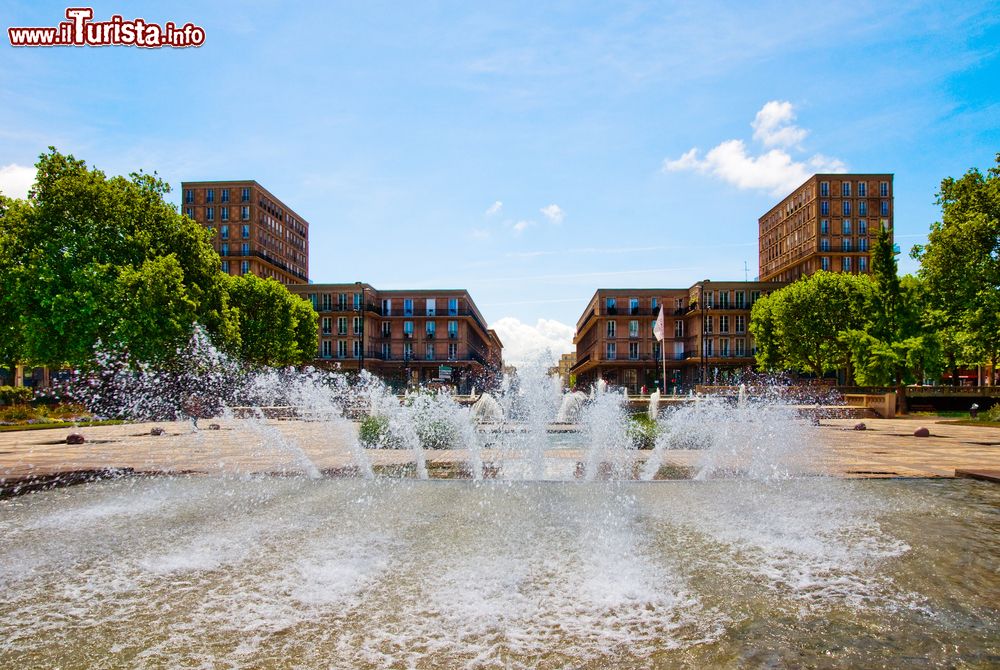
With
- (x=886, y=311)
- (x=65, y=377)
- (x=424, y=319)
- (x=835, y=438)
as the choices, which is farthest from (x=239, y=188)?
(x=835, y=438)

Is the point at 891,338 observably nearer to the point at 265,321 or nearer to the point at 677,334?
the point at 677,334

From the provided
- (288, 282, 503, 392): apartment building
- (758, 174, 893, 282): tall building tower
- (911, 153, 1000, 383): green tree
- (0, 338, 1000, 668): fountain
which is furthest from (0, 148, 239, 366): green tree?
(758, 174, 893, 282): tall building tower

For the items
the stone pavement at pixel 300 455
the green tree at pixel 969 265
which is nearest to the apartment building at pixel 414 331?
the stone pavement at pixel 300 455

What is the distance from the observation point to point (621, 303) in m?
82.2

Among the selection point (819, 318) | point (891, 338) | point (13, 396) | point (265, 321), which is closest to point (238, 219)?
point (265, 321)

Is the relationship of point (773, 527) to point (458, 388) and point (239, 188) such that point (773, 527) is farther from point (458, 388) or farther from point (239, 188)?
point (239, 188)

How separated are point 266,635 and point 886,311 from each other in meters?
46.8

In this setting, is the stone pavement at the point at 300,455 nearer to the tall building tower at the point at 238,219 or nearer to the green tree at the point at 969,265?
the green tree at the point at 969,265

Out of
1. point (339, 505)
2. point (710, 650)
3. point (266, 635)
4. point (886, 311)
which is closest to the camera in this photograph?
point (710, 650)

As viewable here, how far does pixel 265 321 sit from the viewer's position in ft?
169

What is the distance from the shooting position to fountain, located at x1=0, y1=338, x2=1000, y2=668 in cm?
416

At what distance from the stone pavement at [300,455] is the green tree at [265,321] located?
88.4 feet

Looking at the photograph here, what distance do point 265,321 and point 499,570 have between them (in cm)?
4937

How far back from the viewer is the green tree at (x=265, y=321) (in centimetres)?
4869
